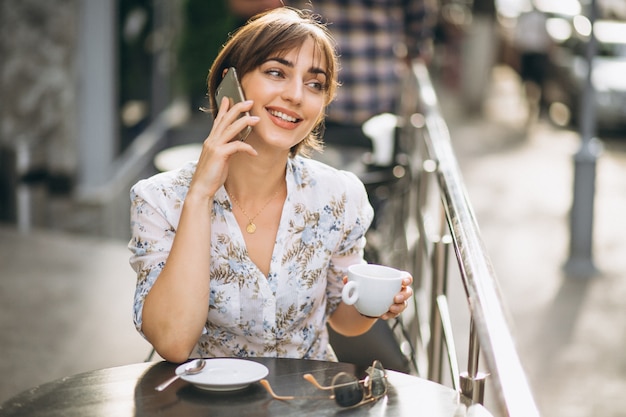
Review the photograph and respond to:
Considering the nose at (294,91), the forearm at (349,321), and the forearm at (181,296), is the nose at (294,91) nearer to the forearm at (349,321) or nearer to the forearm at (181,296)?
the forearm at (181,296)

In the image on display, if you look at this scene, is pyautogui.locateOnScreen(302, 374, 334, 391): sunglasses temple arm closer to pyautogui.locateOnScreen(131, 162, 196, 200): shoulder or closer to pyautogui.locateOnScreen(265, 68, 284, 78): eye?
pyautogui.locateOnScreen(131, 162, 196, 200): shoulder

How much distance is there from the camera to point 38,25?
6.23 meters

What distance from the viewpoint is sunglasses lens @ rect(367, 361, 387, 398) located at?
190cm

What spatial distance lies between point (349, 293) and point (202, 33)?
6.45 m

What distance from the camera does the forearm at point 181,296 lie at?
209cm

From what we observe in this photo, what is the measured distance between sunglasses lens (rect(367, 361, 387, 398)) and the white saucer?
0.22 meters

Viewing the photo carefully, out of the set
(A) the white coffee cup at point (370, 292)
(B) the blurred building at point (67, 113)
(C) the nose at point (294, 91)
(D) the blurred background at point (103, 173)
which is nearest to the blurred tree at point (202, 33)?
(D) the blurred background at point (103, 173)

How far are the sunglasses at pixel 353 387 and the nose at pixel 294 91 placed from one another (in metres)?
0.71

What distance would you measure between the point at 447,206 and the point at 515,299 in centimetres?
369

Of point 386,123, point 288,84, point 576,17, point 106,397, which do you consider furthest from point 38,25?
point 576,17

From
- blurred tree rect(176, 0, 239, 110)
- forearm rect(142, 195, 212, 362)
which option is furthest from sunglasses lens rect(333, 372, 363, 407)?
blurred tree rect(176, 0, 239, 110)

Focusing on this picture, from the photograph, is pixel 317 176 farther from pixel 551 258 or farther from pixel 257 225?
pixel 551 258

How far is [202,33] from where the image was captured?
8.20m

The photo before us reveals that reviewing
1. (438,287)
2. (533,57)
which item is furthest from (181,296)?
(533,57)
